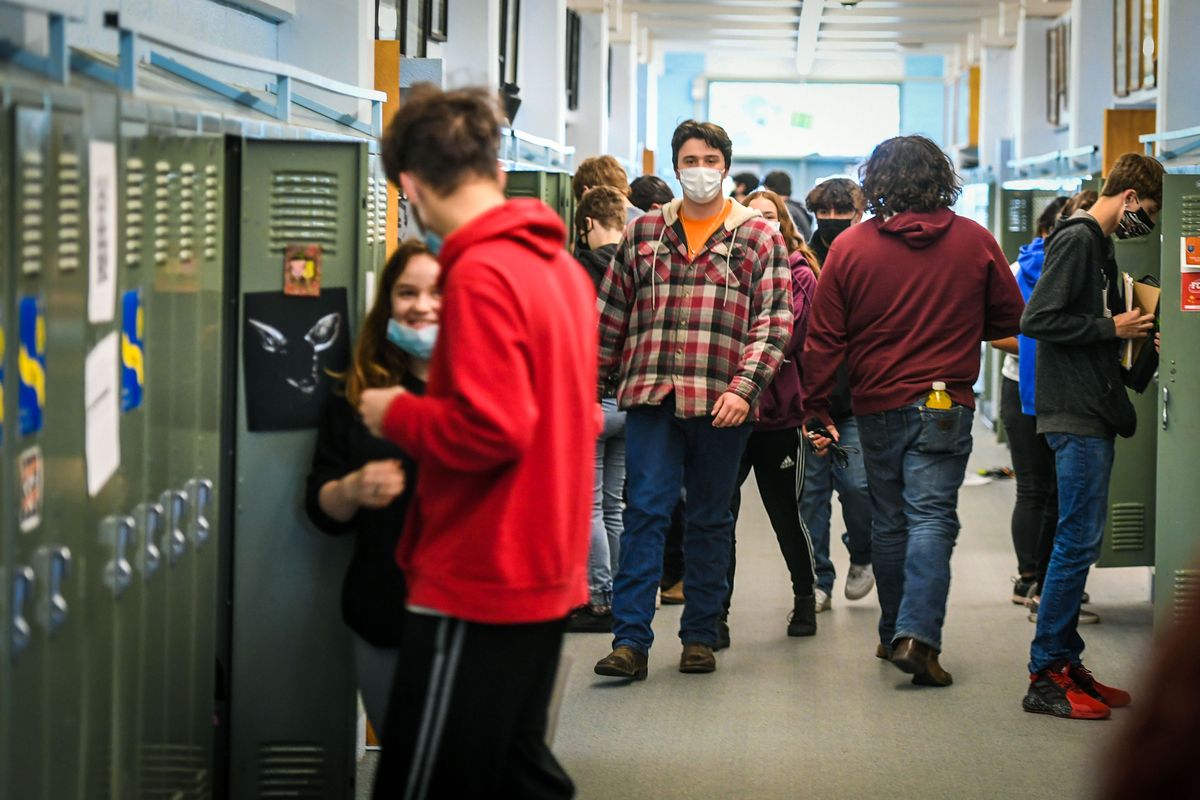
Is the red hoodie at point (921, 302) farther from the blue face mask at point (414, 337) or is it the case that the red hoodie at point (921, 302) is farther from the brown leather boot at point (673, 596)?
the blue face mask at point (414, 337)

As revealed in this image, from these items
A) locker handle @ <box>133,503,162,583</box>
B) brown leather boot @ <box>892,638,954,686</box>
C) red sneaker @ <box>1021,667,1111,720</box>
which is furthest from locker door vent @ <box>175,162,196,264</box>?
red sneaker @ <box>1021,667,1111,720</box>

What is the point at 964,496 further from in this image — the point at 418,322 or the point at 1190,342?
the point at 418,322

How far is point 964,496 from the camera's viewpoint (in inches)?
360

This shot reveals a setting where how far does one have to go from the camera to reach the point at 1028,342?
5.60 meters

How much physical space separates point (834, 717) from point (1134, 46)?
6.92 meters

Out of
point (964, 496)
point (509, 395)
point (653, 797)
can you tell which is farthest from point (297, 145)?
point (964, 496)

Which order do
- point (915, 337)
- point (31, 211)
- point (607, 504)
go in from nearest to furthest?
point (31, 211) → point (915, 337) → point (607, 504)

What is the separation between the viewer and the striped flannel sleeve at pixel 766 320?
460cm

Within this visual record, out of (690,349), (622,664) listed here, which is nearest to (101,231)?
(690,349)

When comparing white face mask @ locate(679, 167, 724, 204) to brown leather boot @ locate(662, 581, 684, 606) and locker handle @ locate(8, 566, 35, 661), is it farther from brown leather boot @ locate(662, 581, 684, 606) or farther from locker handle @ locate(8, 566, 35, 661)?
locker handle @ locate(8, 566, 35, 661)

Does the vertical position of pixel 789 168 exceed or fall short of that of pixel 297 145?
it exceeds it

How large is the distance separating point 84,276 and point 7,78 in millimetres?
345

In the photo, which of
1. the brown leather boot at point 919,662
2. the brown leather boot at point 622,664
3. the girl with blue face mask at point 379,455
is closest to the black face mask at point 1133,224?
the brown leather boot at point 919,662

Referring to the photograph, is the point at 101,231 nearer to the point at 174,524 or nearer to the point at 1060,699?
the point at 174,524
